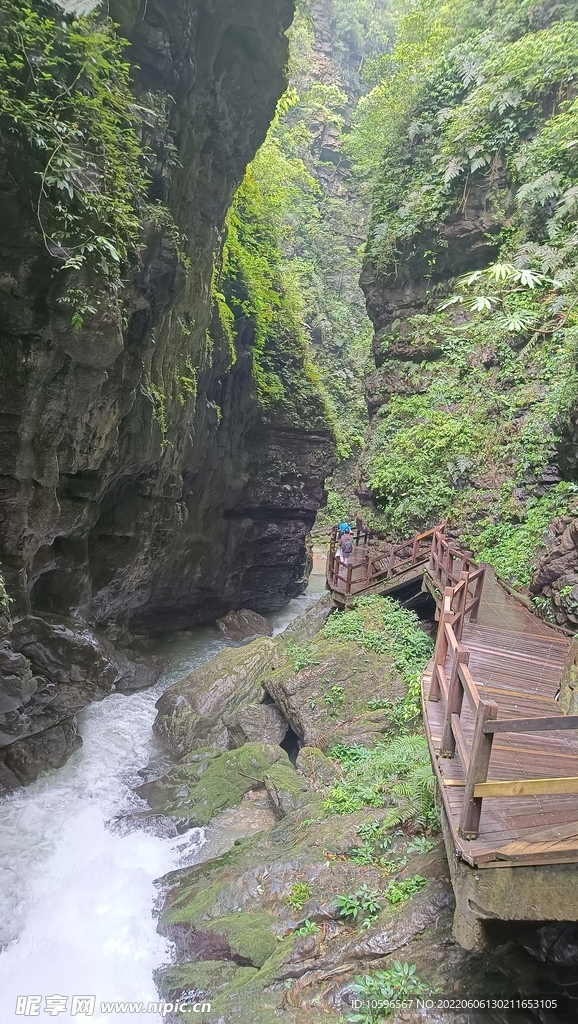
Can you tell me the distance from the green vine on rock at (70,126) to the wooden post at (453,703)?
577 centimetres

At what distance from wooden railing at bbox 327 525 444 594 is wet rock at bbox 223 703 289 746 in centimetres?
356

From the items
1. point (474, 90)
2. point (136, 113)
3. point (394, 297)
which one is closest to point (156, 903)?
point (136, 113)

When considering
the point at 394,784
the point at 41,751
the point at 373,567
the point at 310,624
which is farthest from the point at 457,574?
the point at 41,751

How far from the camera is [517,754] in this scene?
5.00m

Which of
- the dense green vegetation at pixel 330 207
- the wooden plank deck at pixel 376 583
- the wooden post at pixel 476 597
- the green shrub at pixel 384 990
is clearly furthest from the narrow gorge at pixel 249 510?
the dense green vegetation at pixel 330 207

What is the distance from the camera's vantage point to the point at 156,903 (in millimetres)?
7504

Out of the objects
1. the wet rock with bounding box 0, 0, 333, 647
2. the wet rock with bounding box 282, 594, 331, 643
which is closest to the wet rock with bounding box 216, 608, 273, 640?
the wet rock with bounding box 0, 0, 333, 647

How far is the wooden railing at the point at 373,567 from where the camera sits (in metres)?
12.4

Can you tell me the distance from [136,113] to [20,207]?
2788 millimetres

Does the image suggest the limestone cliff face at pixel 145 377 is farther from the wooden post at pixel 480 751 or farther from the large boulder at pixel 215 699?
the wooden post at pixel 480 751

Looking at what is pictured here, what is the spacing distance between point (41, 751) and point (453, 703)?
28.7 feet

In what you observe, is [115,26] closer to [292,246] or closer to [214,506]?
[214,506]

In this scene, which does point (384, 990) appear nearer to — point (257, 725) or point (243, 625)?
point (257, 725)

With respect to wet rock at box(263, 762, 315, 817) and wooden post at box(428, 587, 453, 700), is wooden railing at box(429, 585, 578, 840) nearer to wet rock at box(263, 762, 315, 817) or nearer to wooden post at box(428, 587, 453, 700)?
wooden post at box(428, 587, 453, 700)
